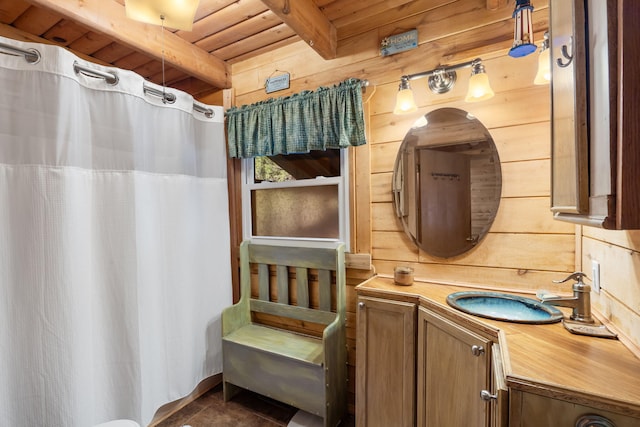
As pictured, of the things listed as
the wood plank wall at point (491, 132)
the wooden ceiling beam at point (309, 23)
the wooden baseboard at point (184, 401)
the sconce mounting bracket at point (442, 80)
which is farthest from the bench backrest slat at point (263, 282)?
the sconce mounting bracket at point (442, 80)

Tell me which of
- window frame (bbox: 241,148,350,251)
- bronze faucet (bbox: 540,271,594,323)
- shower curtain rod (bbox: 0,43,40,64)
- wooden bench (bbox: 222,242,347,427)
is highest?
shower curtain rod (bbox: 0,43,40,64)

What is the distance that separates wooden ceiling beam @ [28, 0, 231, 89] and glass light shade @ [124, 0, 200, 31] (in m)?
0.40

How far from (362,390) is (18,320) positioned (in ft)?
5.45

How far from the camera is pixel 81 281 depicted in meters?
1.42

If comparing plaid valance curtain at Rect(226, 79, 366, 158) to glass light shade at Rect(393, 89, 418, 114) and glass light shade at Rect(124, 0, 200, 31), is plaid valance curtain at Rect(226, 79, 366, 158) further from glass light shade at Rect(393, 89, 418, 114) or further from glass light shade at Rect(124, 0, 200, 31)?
glass light shade at Rect(124, 0, 200, 31)

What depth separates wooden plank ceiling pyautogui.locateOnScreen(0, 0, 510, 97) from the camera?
1515 millimetres

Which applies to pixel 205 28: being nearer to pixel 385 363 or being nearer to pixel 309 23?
pixel 309 23

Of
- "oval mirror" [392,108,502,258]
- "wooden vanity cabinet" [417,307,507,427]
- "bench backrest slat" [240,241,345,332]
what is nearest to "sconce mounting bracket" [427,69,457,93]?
"oval mirror" [392,108,502,258]

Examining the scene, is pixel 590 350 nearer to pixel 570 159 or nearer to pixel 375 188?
pixel 570 159

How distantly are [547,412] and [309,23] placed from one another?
73.8 inches

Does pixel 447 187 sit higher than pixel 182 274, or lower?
higher

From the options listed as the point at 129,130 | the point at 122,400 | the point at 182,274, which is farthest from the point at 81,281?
the point at 129,130

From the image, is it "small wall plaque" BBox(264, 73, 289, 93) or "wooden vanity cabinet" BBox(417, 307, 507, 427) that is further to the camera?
"small wall plaque" BBox(264, 73, 289, 93)

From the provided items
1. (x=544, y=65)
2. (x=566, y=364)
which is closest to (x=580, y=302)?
(x=566, y=364)
